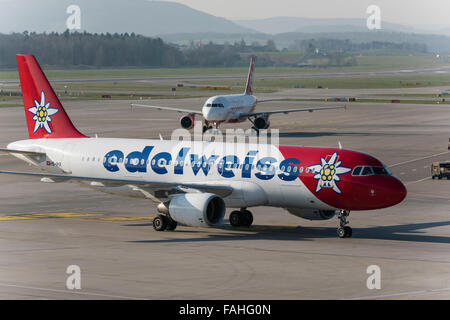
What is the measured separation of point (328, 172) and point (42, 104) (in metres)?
17.9

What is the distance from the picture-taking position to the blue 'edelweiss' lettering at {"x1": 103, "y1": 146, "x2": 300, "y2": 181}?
3947cm

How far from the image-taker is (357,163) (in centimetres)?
3831

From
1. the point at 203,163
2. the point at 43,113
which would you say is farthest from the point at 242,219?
the point at 43,113

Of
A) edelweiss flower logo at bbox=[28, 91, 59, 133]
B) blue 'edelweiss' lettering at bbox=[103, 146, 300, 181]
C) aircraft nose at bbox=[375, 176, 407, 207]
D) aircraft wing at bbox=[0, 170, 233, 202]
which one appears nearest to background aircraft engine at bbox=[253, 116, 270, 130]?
edelweiss flower logo at bbox=[28, 91, 59, 133]

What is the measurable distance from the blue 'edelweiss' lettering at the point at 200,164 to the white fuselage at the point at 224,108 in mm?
48921

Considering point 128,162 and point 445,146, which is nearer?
point 128,162

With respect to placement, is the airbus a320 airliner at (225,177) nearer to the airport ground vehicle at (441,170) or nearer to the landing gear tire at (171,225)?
the landing gear tire at (171,225)

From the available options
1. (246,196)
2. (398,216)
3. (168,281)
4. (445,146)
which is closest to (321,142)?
(445,146)

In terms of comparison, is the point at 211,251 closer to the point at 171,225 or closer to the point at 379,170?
the point at 171,225

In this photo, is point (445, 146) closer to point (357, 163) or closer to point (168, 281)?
point (357, 163)

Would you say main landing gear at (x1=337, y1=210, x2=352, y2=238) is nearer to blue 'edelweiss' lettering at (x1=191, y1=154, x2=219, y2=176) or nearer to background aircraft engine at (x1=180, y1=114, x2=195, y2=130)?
blue 'edelweiss' lettering at (x1=191, y1=154, x2=219, y2=176)

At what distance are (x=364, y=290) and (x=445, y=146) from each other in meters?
60.4

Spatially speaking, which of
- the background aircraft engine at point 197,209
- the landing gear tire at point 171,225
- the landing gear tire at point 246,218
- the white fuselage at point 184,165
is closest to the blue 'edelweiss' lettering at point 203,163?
the white fuselage at point 184,165

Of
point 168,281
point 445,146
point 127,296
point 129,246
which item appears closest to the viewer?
point 127,296
